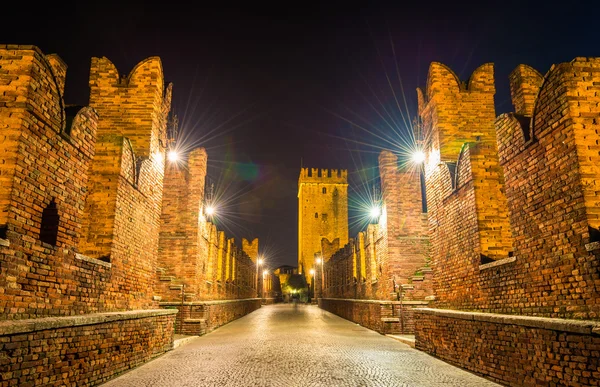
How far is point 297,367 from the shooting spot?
7.62m

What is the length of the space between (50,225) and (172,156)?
10106mm

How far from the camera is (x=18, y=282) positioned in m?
4.69

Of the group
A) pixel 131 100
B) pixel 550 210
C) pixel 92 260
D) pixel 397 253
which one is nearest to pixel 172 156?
pixel 131 100

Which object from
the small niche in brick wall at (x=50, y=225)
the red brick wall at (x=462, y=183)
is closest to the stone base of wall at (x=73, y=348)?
the small niche in brick wall at (x=50, y=225)

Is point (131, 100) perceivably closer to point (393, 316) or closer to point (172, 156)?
point (172, 156)

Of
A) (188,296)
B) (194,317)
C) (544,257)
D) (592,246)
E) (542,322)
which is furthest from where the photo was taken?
(188,296)

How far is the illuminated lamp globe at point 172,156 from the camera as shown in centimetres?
1517

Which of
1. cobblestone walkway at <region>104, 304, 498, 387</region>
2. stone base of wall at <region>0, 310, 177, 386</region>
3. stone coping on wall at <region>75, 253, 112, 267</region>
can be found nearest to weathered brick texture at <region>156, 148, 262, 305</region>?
cobblestone walkway at <region>104, 304, 498, 387</region>

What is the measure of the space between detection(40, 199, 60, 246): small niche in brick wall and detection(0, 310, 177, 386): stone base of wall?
43.0 inches

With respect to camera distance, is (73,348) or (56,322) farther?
(73,348)

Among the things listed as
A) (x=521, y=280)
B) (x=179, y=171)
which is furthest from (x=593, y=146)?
(x=179, y=171)

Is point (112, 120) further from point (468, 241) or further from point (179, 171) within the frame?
point (468, 241)

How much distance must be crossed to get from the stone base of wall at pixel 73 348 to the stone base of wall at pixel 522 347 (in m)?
5.86

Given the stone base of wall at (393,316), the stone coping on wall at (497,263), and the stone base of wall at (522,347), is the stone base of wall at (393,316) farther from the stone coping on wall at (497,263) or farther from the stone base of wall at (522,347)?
the stone coping on wall at (497,263)
